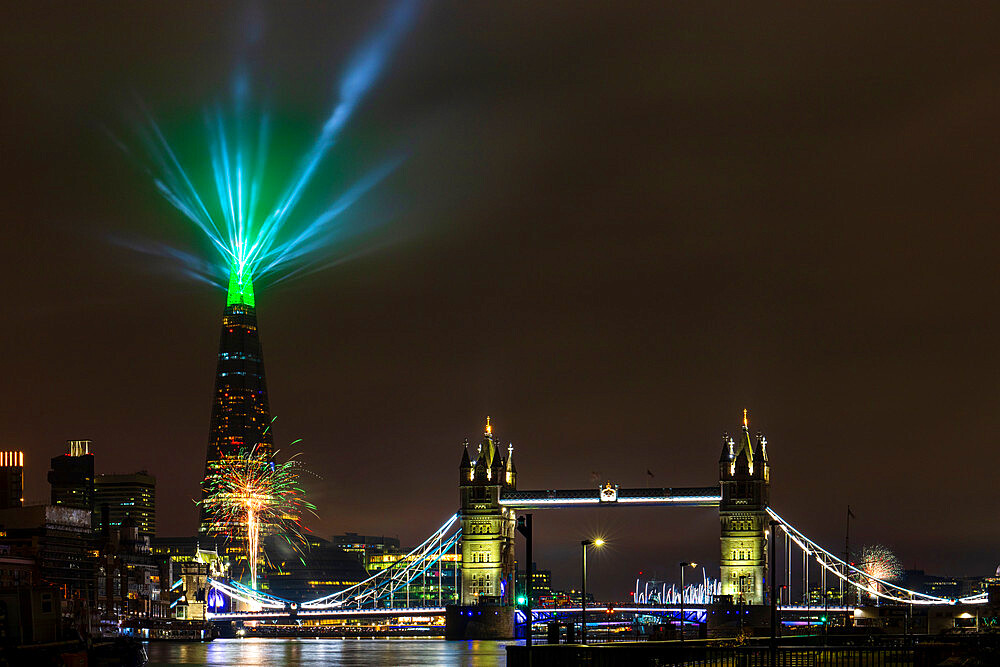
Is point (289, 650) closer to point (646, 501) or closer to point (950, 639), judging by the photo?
point (646, 501)

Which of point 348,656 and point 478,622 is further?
point 478,622

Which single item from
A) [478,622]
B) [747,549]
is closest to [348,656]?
[478,622]

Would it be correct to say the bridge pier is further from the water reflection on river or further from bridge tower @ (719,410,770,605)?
bridge tower @ (719,410,770,605)

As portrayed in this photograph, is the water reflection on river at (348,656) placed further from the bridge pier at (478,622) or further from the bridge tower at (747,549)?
the bridge tower at (747,549)

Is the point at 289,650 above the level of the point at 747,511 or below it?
below

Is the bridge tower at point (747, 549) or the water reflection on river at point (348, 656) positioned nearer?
the water reflection on river at point (348, 656)

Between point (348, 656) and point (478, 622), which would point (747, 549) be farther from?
point (348, 656)

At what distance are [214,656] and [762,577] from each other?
245ft

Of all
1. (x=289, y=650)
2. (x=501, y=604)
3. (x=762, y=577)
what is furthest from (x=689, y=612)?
(x=289, y=650)

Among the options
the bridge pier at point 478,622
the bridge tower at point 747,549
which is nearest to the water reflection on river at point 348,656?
the bridge pier at point 478,622

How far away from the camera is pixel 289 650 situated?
557 feet

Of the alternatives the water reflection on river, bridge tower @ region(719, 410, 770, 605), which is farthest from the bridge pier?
bridge tower @ region(719, 410, 770, 605)

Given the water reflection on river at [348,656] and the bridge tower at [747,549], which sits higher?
the bridge tower at [747,549]

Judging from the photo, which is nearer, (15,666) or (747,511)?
(15,666)
